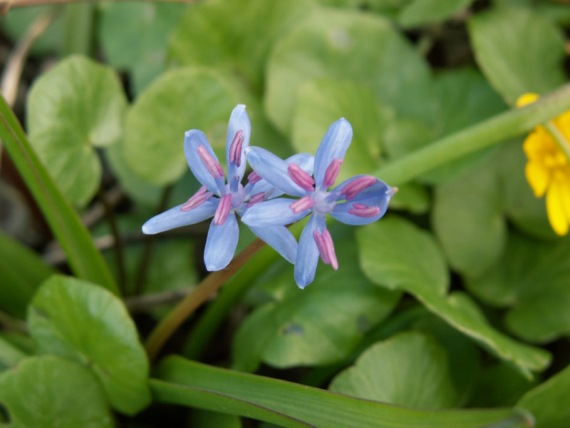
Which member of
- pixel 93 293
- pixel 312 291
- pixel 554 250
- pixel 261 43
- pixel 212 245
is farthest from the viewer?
pixel 261 43

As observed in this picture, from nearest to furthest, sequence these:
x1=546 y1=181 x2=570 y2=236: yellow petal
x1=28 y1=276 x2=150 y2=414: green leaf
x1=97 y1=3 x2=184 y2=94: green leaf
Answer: x1=28 y1=276 x2=150 y2=414: green leaf → x1=546 y1=181 x2=570 y2=236: yellow petal → x1=97 y1=3 x2=184 y2=94: green leaf

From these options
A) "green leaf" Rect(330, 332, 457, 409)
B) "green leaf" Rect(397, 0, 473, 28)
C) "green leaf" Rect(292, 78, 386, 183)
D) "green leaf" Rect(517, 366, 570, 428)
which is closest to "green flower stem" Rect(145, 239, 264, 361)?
"green leaf" Rect(330, 332, 457, 409)

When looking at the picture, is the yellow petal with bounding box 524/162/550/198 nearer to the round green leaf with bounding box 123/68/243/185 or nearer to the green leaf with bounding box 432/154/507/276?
the green leaf with bounding box 432/154/507/276

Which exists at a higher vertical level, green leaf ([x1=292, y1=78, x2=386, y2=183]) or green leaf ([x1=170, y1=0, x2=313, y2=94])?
green leaf ([x1=170, y1=0, x2=313, y2=94])

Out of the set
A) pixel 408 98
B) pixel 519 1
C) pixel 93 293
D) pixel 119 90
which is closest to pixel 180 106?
pixel 119 90

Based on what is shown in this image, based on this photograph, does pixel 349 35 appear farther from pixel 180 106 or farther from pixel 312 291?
pixel 312 291

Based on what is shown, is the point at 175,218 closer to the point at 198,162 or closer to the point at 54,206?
the point at 198,162

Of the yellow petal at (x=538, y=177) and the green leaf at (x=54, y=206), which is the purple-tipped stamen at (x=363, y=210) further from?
the yellow petal at (x=538, y=177)

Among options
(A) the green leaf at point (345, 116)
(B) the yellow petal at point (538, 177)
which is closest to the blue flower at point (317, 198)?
(A) the green leaf at point (345, 116)
